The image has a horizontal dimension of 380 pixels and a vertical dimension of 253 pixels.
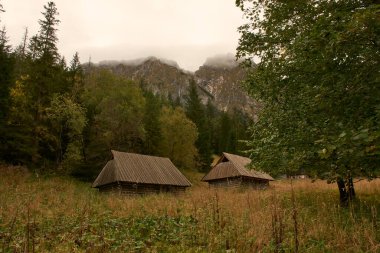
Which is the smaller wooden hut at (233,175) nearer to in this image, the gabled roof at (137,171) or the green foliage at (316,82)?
the gabled roof at (137,171)

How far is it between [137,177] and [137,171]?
1.12 metres

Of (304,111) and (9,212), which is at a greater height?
(304,111)

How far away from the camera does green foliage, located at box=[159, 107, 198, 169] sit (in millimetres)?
51719

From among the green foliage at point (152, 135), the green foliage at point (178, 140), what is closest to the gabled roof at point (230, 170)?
the green foliage at point (178, 140)

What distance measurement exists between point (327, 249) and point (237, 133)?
67.8 metres

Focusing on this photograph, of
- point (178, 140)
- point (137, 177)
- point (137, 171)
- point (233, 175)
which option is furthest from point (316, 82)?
point (178, 140)

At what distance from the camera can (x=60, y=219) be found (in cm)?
1134

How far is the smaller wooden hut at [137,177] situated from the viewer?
96.6ft

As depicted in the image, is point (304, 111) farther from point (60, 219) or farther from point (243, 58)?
point (60, 219)

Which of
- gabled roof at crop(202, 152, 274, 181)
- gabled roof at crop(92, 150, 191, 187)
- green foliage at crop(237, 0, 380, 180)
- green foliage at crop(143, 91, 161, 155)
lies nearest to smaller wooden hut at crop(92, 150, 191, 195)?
gabled roof at crop(92, 150, 191, 187)

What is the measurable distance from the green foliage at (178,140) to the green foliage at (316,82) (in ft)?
126

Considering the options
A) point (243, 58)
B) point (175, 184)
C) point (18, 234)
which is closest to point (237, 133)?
point (175, 184)

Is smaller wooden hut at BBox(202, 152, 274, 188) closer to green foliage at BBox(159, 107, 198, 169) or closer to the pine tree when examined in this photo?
green foliage at BBox(159, 107, 198, 169)

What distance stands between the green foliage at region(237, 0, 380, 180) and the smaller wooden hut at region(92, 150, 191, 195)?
1863 cm
